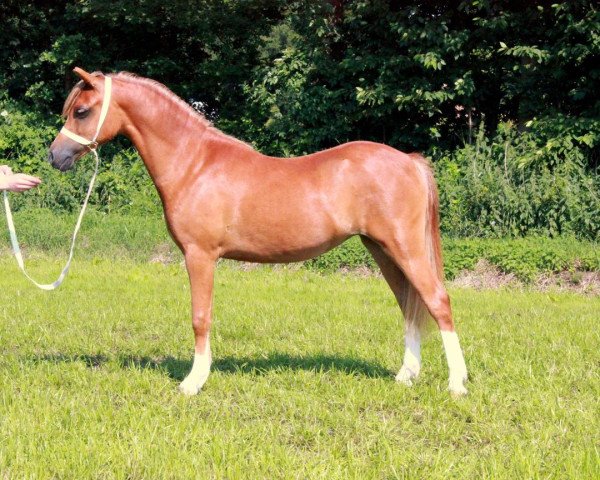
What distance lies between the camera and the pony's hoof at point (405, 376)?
5.14 metres

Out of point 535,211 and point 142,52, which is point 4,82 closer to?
point 142,52

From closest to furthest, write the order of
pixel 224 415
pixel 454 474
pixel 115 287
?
pixel 454 474 → pixel 224 415 → pixel 115 287

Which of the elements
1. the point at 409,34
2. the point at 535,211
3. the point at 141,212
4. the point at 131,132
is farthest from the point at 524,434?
the point at 141,212

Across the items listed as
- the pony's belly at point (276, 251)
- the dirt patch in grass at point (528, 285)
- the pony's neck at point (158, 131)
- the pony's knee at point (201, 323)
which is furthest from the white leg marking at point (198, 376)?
the dirt patch in grass at point (528, 285)

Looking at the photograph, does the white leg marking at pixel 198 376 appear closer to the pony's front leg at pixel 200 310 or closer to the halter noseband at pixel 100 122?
the pony's front leg at pixel 200 310

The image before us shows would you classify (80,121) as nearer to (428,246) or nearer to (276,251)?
(276,251)

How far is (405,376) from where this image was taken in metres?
5.20

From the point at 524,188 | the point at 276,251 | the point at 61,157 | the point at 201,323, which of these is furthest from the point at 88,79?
the point at 524,188

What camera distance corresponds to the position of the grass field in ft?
11.8

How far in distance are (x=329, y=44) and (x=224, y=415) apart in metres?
12.6

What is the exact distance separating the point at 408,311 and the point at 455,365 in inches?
23.9

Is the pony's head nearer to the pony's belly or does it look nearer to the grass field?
the pony's belly

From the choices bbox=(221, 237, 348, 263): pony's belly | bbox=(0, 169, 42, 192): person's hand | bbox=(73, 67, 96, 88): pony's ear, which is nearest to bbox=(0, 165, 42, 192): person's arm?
bbox=(0, 169, 42, 192): person's hand

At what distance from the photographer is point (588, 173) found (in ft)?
41.5
